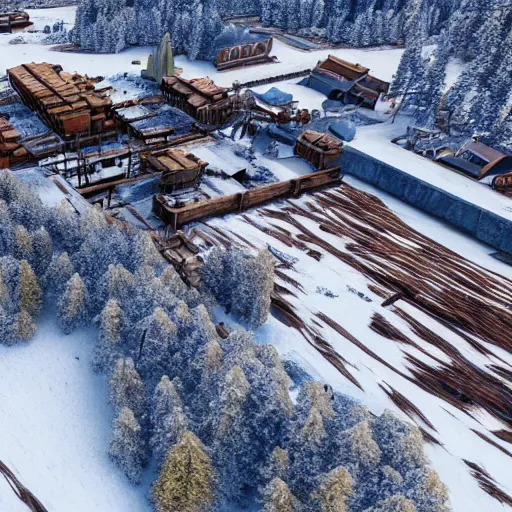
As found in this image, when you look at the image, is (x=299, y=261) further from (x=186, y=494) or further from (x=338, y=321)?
(x=186, y=494)

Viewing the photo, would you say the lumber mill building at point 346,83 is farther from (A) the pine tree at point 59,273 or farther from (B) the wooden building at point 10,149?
(A) the pine tree at point 59,273

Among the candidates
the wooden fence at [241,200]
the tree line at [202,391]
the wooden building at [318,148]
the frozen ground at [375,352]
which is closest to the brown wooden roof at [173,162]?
the wooden fence at [241,200]

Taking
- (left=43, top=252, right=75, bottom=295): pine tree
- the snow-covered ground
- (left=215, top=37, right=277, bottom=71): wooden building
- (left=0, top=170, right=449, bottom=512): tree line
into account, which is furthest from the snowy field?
(left=215, top=37, right=277, bottom=71): wooden building

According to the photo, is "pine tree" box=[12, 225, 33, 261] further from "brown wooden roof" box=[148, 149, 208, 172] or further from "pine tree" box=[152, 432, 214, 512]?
"pine tree" box=[152, 432, 214, 512]

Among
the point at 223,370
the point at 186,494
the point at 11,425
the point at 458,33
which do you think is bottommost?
the point at 11,425

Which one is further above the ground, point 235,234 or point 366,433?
point 366,433

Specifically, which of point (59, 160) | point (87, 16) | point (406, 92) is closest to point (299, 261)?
point (59, 160)

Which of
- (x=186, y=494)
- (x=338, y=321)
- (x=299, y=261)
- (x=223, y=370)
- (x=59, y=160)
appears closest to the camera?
(x=186, y=494)
